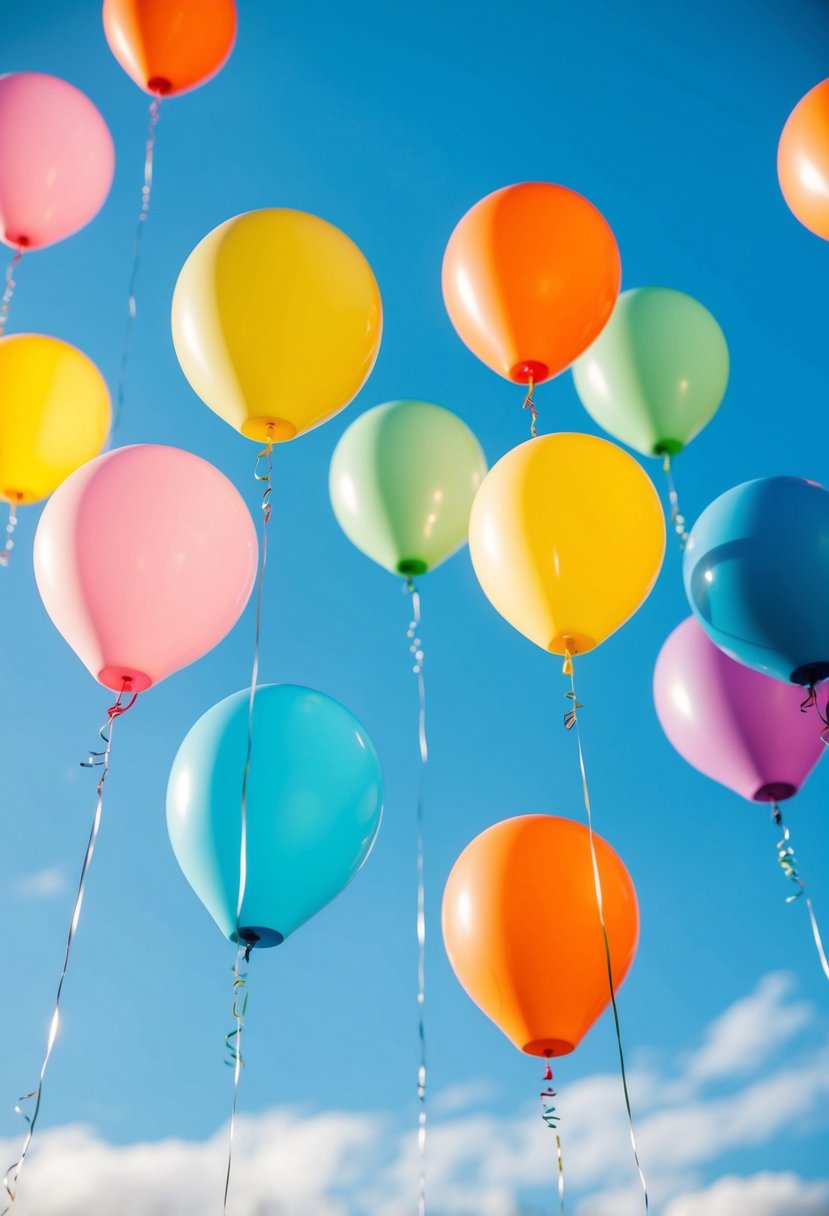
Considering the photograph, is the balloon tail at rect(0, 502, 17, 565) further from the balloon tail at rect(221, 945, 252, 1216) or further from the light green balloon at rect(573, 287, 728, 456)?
the light green balloon at rect(573, 287, 728, 456)

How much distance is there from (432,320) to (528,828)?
3815 mm

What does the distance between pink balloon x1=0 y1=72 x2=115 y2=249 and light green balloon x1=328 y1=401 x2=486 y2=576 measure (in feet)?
5.16

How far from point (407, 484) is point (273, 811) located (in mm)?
1578

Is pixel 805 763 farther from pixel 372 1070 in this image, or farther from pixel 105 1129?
pixel 105 1129

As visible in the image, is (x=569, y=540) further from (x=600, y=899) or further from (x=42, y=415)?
(x=42, y=415)

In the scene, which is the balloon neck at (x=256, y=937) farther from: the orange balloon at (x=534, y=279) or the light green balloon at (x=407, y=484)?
the orange balloon at (x=534, y=279)

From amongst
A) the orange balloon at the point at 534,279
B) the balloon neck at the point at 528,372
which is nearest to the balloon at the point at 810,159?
the orange balloon at the point at 534,279

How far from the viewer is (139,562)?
2.76 m

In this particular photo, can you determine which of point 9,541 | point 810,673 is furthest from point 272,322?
point 810,673

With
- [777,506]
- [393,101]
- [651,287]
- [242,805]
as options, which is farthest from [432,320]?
[242,805]

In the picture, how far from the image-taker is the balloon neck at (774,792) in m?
3.40

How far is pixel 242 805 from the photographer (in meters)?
2.73

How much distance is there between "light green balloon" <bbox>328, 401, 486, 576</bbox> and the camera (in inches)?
154

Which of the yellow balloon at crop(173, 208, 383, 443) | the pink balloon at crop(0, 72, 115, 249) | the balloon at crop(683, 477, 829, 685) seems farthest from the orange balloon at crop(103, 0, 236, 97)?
the balloon at crop(683, 477, 829, 685)
